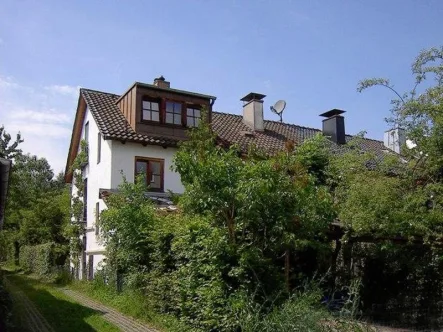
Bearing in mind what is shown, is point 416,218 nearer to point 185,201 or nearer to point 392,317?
point 392,317

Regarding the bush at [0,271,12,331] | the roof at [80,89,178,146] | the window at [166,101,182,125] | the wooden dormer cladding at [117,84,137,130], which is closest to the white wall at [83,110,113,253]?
the roof at [80,89,178,146]

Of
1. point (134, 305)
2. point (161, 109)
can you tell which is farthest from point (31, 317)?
point (161, 109)

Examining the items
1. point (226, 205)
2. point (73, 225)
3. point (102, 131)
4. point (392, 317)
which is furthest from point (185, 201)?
point (73, 225)

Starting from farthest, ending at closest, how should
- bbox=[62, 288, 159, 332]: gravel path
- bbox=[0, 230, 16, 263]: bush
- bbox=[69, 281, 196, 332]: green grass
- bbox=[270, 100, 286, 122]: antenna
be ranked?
bbox=[0, 230, 16, 263]: bush
bbox=[270, 100, 286, 122]: antenna
bbox=[62, 288, 159, 332]: gravel path
bbox=[69, 281, 196, 332]: green grass

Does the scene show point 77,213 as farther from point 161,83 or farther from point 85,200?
point 161,83

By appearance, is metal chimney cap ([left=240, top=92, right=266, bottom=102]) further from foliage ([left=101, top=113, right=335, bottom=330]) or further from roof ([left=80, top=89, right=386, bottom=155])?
foliage ([left=101, top=113, right=335, bottom=330])

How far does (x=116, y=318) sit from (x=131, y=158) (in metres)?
9.78

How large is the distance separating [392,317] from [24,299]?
12810mm

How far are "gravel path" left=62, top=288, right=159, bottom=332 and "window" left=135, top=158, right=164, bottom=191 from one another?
6.16 meters

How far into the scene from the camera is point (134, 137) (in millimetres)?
22234

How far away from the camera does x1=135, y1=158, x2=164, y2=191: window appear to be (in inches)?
893

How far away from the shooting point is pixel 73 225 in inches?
1022

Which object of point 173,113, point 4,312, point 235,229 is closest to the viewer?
point 235,229

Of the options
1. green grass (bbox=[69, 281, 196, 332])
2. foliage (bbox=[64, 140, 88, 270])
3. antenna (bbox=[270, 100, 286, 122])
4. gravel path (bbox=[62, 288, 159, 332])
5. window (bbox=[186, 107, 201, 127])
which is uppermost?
antenna (bbox=[270, 100, 286, 122])
